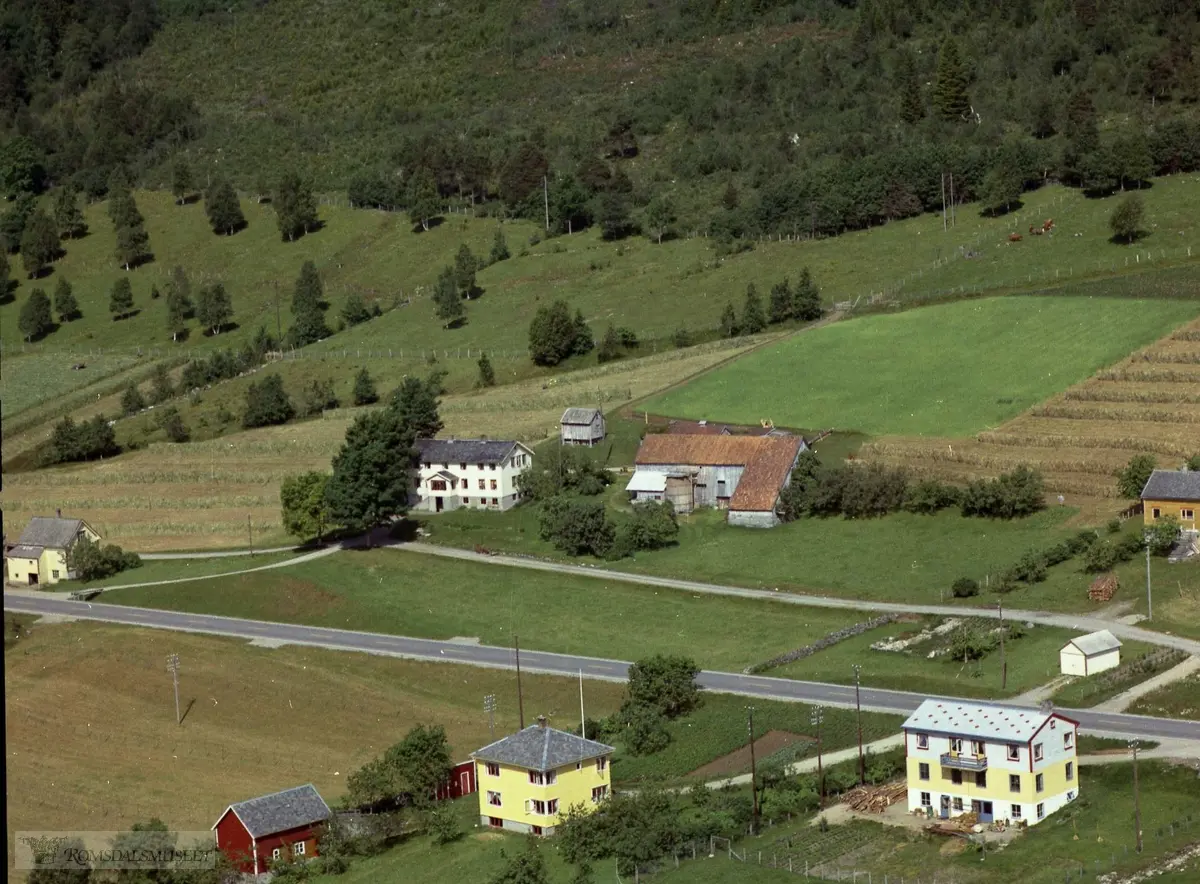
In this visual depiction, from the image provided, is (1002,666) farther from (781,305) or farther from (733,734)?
(781,305)

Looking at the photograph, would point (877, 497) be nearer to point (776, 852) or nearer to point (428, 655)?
point (428, 655)

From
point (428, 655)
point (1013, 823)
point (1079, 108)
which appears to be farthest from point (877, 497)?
point (1079, 108)

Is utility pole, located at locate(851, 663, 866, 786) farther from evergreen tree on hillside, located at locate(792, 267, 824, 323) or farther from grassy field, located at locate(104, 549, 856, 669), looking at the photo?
evergreen tree on hillside, located at locate(792, 267, 824, 323)

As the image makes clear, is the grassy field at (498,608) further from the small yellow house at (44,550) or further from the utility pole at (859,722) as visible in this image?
the small yellow house at (44,550)

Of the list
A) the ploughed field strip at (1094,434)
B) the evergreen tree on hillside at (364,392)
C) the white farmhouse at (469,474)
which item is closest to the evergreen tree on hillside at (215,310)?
the evergreen tree on hillside at (364,392)

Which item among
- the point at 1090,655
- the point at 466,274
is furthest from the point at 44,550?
the point at 1090,655

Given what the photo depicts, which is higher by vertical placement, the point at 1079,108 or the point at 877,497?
the point at 1079,108
